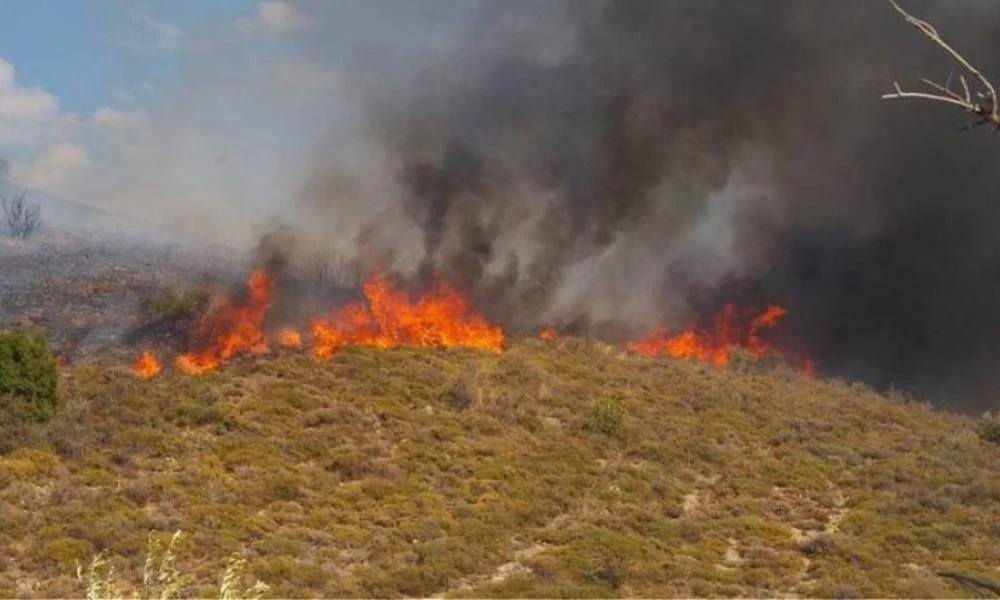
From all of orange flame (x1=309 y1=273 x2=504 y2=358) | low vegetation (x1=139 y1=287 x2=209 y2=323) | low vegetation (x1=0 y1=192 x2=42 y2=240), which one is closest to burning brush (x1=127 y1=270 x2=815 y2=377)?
orange flame (x1=309 y1=273 x2=504 y2=358)

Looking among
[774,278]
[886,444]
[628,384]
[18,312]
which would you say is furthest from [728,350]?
[18,312]

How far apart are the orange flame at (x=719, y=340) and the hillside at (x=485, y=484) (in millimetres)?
9569

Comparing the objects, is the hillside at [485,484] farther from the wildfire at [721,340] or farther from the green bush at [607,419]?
the wildfire at [721,340]

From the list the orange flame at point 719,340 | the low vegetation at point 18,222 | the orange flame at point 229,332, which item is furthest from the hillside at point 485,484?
the low vegetation at point 18,222

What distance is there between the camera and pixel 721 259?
183 feet

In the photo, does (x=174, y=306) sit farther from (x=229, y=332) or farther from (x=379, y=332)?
(x=379, y=332)

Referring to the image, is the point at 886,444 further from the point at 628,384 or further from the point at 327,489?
the point at 327,489

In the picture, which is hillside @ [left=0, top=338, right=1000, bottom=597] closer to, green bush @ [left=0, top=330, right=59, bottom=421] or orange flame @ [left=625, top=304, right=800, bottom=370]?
green bush @ [left=0, top=330, right=59, bottom=421]

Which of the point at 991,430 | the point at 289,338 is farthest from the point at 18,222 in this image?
the point at 991,430

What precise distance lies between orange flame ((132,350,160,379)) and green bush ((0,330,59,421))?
5.10m

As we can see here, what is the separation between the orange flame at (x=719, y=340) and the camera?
47.8m

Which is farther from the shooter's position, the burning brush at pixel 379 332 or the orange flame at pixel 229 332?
the burning brush at pixel 379 332

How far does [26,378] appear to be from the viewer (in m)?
25.1

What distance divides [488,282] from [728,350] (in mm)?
14471
